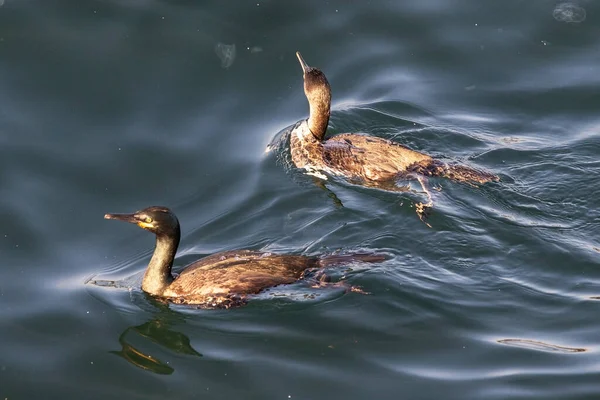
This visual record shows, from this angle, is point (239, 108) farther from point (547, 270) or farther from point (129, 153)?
point (547, 270)

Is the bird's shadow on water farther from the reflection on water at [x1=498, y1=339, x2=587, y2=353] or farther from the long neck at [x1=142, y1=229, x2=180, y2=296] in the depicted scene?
the reflection on water at [x1=498, y1=339, x2=587, y2=353]

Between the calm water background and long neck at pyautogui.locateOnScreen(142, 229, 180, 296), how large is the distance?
174 millimetres

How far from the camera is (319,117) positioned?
11.4 metres

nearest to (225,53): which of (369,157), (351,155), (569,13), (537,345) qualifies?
(351,155)

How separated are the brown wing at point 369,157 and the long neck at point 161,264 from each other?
9.05ft

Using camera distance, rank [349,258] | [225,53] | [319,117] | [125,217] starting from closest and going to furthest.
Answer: [125,217] → [349,258] → [319,117] → [225,53]

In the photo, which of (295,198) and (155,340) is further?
(295,198)

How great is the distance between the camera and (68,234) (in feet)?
31.7

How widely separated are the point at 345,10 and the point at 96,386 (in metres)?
7.58

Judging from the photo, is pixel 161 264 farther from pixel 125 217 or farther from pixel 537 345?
pixel 537 345

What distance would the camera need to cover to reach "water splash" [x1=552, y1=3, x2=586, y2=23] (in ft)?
45.2

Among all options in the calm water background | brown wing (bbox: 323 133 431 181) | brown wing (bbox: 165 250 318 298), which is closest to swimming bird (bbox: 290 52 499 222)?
brown wing (bbox: 323 133 431 181)

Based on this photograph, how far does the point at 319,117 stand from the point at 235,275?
10.9 ft

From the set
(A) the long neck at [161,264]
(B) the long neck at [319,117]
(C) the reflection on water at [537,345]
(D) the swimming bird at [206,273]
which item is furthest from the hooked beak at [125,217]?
(B) the long neck at [319,117]
